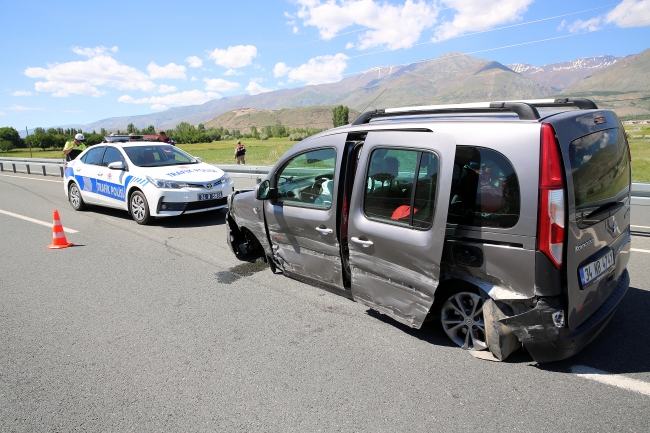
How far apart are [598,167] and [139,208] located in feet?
26.2

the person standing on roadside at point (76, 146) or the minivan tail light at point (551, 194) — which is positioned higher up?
the person standing on roadside at point (76, 146)

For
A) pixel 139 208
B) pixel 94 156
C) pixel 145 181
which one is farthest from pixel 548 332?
pixel 94 156

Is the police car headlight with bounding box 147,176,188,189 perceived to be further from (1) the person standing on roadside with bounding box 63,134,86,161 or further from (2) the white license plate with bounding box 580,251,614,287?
(1) the person standing on roadside with bounding box 63,134,86,161

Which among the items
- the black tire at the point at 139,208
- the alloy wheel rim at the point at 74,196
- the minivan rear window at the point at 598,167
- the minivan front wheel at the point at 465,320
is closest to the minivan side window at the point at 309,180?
the minivan front wheel at the point at 465,320

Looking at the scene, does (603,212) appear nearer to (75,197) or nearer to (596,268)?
(596,268)

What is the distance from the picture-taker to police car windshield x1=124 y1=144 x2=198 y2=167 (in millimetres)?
9126

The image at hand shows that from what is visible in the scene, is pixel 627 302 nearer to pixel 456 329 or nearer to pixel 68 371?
pixel 456 329

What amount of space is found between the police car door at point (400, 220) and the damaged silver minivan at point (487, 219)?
10 millimetres

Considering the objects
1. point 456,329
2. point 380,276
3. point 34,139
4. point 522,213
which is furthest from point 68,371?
point 34,139

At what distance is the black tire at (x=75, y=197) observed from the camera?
1026 centimetres

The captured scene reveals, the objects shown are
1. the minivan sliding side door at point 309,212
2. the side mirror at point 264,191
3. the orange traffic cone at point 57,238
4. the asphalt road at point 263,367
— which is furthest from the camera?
the orange traffic cone at point 57,238

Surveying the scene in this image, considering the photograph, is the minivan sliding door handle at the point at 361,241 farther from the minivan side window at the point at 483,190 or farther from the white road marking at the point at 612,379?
the white road marking at the point at 612,379

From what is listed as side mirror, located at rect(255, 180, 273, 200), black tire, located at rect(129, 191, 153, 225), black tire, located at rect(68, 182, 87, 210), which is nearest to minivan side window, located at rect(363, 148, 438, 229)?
side mirror, located at rect(255, 180, 273, 200)

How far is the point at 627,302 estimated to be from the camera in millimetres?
4184
